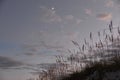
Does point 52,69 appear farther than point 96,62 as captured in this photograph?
Yes

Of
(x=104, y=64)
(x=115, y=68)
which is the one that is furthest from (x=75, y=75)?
(x=115, y=68)

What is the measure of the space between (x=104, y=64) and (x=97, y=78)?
815 mm

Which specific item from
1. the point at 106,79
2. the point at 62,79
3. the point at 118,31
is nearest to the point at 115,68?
the point at 106,79

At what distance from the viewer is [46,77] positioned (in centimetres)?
1334

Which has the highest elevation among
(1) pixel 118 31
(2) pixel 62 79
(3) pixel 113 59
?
(1) pixel 118 31

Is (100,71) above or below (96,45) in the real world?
below

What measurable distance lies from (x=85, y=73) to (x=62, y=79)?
1.73 metres

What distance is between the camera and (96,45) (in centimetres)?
1203

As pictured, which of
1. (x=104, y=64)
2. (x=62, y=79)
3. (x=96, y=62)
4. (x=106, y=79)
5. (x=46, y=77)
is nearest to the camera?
(x=106, y=79)

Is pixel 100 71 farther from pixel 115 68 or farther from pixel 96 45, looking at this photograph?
pixel 96 45

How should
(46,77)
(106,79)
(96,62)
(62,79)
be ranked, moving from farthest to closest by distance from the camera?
(46,77), (62,79), (96,62), (106,79)

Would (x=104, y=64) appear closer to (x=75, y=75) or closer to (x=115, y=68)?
(x=115, y=68)

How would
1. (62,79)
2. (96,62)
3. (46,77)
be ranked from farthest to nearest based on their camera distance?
(46,77), (62,79), (96,62)

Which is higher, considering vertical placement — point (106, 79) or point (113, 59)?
point (113, 59)
